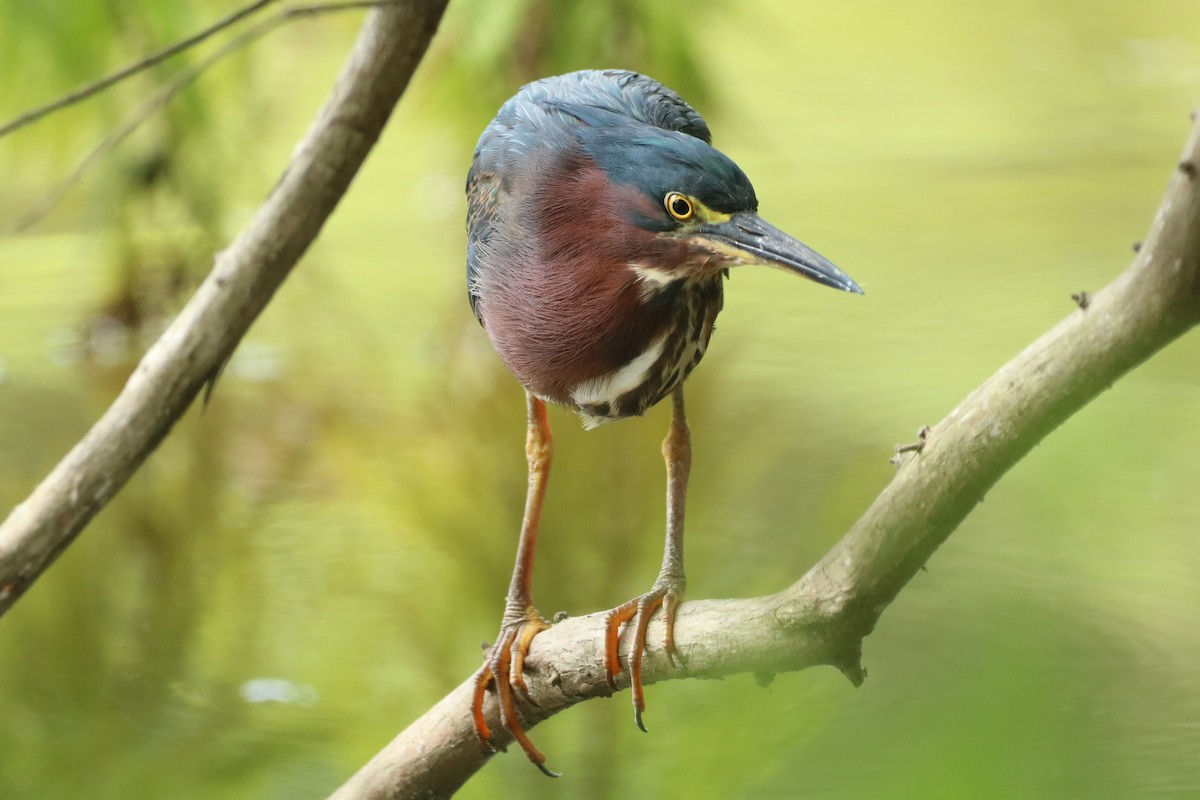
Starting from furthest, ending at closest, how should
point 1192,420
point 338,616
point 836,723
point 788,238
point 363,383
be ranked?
point 363,383 → point 1192,420 → point 338,616 → point 836,723 → point 788,238

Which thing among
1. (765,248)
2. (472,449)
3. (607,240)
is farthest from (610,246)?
(472,449)

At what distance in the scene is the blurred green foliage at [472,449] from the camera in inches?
80.5

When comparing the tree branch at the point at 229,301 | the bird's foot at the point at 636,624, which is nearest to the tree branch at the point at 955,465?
the bird's foot at the point at 636,624

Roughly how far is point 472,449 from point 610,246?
209cm

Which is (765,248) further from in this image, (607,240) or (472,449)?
(472,449)

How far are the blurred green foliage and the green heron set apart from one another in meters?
0.23

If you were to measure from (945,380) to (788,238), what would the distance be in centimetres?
240

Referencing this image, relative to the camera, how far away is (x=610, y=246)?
87 centimetres

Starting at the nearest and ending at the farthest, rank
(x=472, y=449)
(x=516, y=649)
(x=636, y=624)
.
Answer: (x=636, y=624) < (x=516, y=649) < (x=472, y=449)

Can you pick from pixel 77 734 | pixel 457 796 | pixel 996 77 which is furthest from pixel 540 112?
pixel 996 77

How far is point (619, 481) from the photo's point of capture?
9.16 ft

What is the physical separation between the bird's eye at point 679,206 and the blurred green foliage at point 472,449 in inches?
10.0

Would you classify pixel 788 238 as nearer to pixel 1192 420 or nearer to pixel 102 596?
pixel 102 596

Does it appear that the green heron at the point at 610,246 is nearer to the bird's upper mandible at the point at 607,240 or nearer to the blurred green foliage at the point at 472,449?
the bird's upper mandible at the point at 607,240
